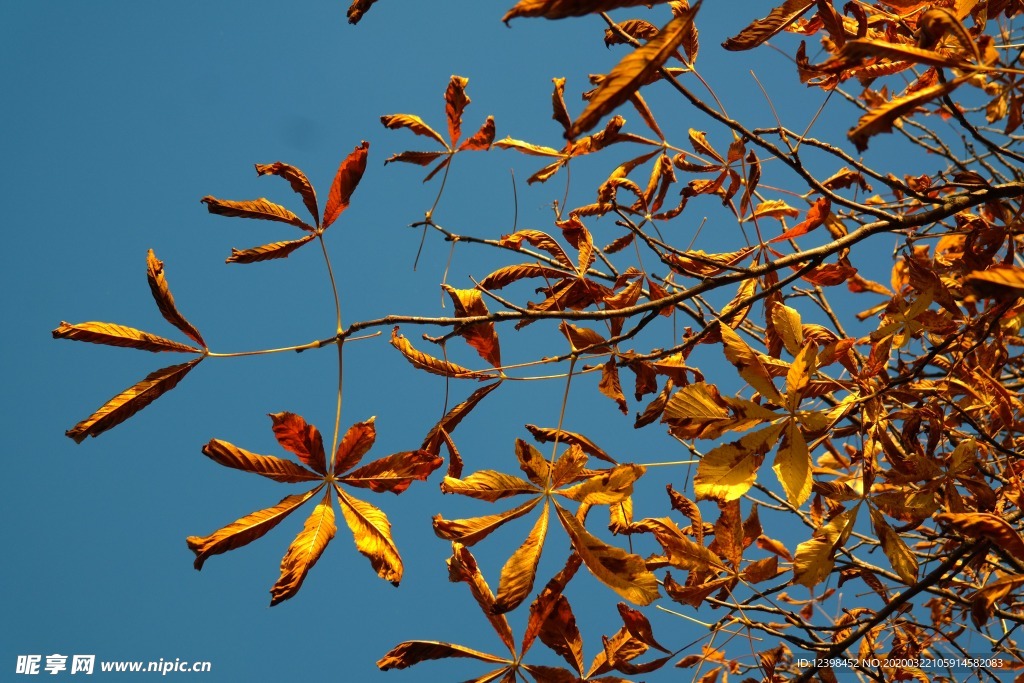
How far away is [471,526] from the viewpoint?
92cm

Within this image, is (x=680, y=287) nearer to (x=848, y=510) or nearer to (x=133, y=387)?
(x=848, y=510)

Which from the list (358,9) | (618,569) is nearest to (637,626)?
(618,569)

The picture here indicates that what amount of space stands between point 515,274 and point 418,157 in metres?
0.24

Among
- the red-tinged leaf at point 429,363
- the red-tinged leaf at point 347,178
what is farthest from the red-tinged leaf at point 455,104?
the red-tinged leaf at point 429,363

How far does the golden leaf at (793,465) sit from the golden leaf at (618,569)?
0.19 meters

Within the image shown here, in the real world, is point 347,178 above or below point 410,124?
below

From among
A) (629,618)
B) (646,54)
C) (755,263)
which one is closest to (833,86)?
Answer: (755,263)

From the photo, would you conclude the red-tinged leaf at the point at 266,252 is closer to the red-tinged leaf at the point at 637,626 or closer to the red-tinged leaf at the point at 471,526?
the red-tinged leaf at the point at 471,526

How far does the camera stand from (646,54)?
556 millimetres

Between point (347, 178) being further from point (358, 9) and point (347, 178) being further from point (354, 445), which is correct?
point (354, 445)

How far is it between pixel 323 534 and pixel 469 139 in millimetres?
624

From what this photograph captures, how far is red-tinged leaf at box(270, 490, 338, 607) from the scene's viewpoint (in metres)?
→ 0.80

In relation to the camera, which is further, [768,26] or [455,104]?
[455,104]

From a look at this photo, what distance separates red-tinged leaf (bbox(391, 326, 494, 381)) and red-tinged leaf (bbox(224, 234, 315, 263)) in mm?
188
